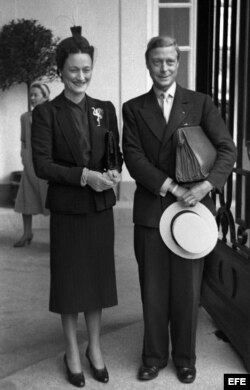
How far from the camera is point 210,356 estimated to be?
3.77 m

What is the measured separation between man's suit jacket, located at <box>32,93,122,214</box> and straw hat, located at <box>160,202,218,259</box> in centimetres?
33

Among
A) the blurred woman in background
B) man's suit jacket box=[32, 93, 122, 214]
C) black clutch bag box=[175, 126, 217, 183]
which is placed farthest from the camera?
the blurred woman in background

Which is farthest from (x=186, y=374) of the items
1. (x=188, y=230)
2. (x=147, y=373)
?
(x=188, y=230)

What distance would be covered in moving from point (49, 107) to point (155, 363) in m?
1.35

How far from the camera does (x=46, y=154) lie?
338 centimetres

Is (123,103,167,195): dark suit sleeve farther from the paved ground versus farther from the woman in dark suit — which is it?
the paved ground

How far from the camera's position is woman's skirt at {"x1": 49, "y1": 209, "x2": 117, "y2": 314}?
3443mm

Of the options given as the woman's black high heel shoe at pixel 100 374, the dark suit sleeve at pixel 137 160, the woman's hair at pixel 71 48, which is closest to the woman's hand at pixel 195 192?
the dark suit sleeve at pixel 137 160

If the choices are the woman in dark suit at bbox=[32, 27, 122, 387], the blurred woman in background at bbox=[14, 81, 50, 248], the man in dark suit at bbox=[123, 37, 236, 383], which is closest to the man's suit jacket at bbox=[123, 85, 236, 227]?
the man in dark suit at bbox=[123, 37, 236, 383]

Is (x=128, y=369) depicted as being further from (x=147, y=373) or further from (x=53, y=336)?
(x=53, y=336)

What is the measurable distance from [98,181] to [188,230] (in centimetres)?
48

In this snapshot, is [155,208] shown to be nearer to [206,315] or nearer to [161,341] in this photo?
[161,341]

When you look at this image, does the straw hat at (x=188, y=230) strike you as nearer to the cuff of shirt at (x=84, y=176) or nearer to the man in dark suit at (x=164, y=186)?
the man in dark suit at (x=164, y=186)

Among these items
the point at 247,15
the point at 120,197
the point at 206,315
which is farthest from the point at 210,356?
the point at 120,197
